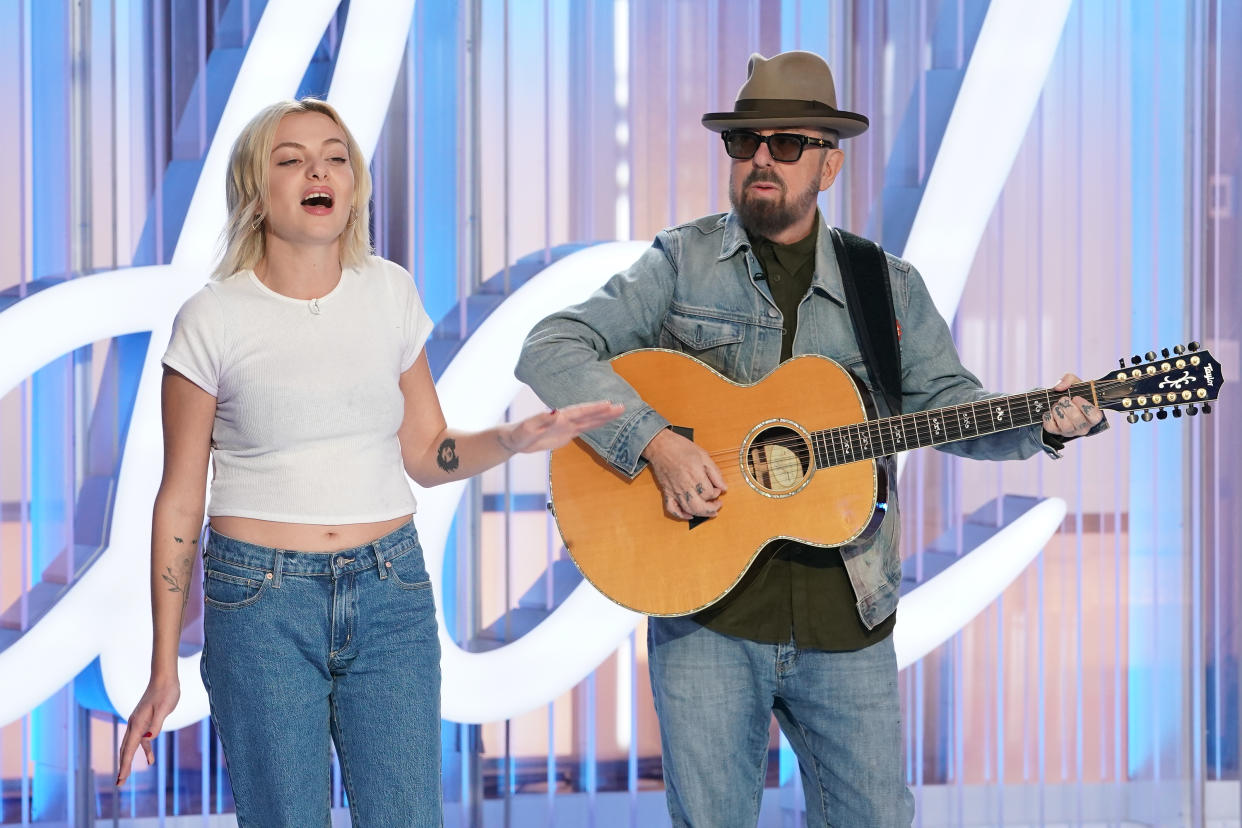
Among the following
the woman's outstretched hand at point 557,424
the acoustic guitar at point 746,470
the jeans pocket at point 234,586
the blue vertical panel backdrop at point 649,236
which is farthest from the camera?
the blue vertical panel backdrop at point 649,236

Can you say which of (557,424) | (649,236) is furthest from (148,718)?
(649,236)

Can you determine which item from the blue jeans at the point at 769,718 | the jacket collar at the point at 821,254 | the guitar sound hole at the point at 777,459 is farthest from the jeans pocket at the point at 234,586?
the jacket collar at the point at 821,254

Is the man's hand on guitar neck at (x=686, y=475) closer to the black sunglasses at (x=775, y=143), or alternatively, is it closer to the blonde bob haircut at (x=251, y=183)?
the black sunglasses at (x=775, y=143)

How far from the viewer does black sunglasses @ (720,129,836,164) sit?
85.7 inches

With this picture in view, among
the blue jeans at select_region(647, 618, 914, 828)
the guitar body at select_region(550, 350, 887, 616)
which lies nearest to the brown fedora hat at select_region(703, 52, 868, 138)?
the guitar body at select_region(550, 350, 887, 616)

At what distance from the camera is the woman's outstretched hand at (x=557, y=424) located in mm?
1826

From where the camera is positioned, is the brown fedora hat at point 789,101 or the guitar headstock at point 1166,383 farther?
the brown fedora hat at point 789,101

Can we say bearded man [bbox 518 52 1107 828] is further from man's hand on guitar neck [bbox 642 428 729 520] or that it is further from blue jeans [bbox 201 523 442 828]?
blue jeans [bbox 201 523 442 828]

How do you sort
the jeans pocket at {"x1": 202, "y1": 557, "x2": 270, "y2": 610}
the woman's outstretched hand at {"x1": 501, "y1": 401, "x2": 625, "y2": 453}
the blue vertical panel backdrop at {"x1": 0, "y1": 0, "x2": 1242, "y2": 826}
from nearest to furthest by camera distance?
the jeans pocket at {"x1": 202, "y1": 557, "x2": 270, "y2": 610}
the woman's outstretched hand at {"x1": 501, "y1": 401, "x2": 625, "y2": 453}
the blue vertical panel backdrop at {"x1": 0, "y1": 0, "x2": 1242, "y2": 826}

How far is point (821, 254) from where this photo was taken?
7.22 feet

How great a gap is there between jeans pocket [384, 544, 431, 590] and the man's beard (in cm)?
86

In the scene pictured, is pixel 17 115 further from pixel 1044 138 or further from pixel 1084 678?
pixel 1084 678

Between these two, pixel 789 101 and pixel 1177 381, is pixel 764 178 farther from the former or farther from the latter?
pixel 1177 381

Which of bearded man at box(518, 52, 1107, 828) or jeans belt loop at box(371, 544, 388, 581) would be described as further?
bearded man at box(518, 52, 1107, 828)
